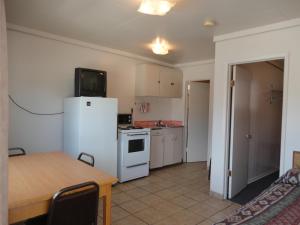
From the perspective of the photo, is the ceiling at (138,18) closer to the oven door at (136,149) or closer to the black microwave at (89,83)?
the black microwave at (89,83)

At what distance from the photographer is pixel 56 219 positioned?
1.49m

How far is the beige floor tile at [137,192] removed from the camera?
3357 millimetres

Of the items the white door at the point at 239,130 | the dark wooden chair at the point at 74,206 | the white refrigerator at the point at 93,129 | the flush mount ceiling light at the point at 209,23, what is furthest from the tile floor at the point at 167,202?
the flush mount ceiling light at the point at 209,23

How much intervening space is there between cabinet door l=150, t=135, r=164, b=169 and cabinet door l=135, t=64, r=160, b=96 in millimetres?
942

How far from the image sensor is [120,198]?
10.6 ft

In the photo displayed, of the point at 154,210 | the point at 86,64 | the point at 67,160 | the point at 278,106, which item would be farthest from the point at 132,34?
the point at 278,106

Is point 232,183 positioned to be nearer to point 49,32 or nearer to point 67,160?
point 67,160

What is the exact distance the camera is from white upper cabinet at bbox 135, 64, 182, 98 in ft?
15.1

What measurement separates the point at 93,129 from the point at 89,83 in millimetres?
735

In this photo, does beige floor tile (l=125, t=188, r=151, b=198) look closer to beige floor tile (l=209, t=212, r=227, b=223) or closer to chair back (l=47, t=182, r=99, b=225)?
beige floor tile (l=209, t=212, r=227, b=223)

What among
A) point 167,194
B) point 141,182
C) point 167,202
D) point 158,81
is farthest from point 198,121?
point 167,202

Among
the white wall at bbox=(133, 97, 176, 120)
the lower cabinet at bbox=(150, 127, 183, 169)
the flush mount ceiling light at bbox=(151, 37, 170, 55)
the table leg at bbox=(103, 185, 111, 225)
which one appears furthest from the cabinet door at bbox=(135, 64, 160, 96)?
the table leg at bbox=(103, 185, 111, 225)

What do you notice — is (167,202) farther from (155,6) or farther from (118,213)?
(155,6)

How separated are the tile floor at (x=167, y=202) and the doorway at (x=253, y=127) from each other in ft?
1.61
